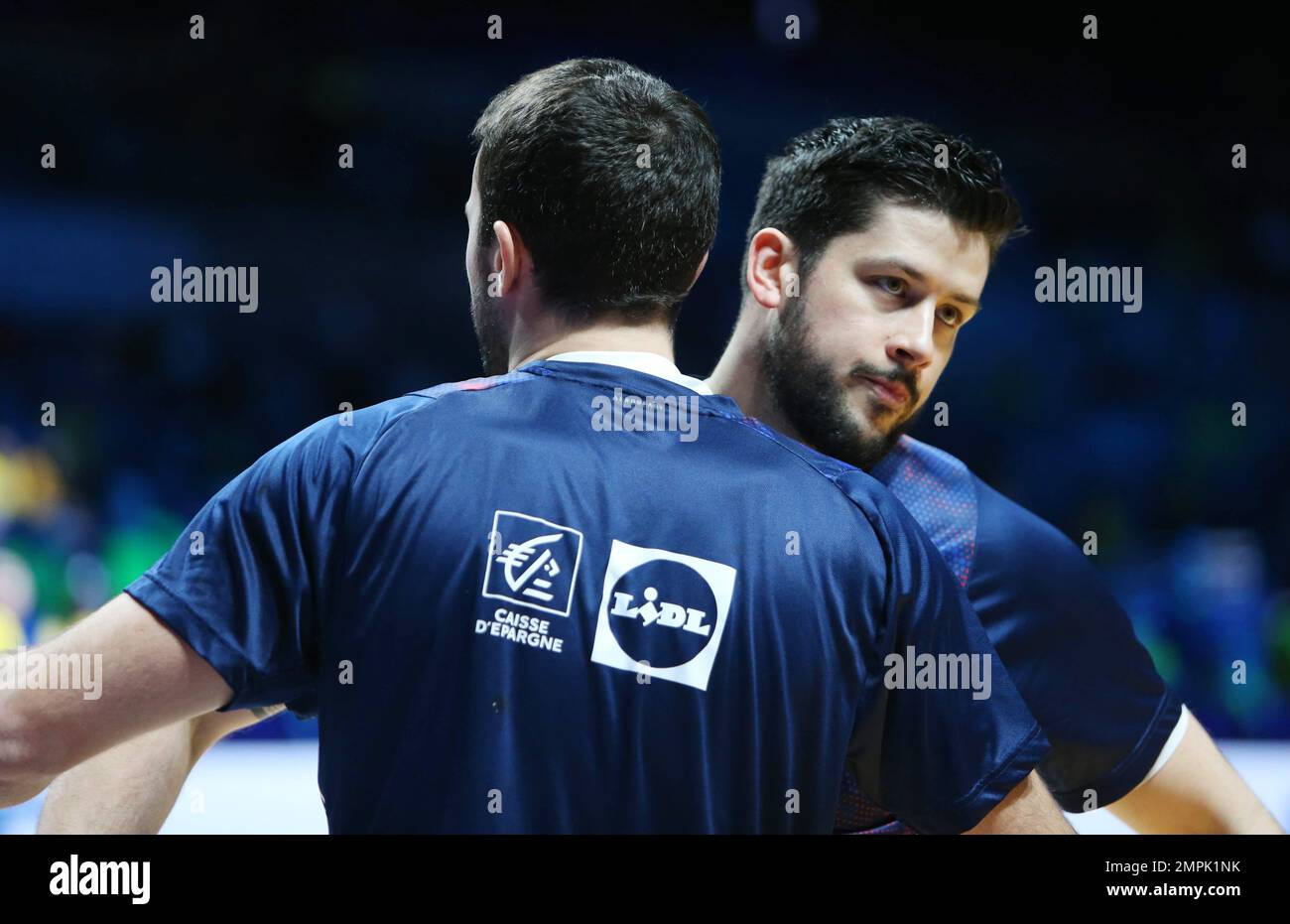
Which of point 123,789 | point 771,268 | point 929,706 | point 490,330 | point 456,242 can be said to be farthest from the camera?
point 456,242

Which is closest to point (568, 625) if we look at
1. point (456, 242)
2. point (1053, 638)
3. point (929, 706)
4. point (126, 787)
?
point (929, 706)

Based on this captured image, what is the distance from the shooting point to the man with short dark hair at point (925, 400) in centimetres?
255

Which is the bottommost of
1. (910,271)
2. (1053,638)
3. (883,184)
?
(1053,638)

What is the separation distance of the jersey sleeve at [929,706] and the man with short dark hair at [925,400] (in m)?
Answer: 0.88

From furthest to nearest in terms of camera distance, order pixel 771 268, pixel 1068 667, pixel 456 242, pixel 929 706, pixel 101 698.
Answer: pixel 456 242 < pixel 771 268 < pixel 1068 667 < pixel 929 706 < pixel 101 698

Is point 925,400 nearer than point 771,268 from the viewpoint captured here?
Yes

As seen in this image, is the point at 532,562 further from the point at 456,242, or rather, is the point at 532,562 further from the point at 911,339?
the point at 456,242

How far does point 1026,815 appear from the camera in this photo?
1.68 meters

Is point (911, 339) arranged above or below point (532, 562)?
above

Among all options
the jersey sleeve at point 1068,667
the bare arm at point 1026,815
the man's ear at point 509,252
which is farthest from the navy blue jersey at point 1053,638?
the man's ear at point 509,252

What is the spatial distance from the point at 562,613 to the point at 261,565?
1.16 feet

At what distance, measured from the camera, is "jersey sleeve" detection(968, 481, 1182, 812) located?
2588mm

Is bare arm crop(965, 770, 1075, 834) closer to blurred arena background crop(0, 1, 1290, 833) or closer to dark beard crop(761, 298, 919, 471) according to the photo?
dark beard crop(761, 298, 919, 471)

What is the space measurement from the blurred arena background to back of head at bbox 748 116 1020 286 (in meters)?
3.88
